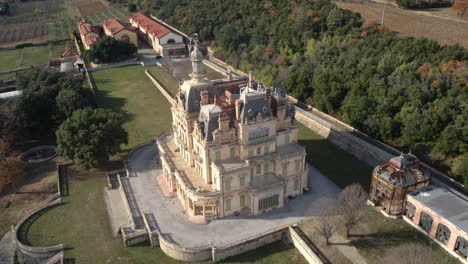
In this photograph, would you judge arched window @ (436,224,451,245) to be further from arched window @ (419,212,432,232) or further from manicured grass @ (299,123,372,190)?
manicured grass @ (299,123,372,190)

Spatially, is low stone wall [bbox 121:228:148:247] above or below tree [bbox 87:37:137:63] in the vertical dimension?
below

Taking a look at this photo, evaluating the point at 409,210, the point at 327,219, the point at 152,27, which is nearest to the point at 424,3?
the point at 409,210

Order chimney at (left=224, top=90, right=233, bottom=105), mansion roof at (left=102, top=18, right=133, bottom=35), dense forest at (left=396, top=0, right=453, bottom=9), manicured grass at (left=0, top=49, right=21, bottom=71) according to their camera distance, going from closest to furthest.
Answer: chimney at (left=224, top=90, right=233, bottom=105) < dense forest at (left=396, top=0, right=453, bottom=9) < manicured grass at (left=0, top=49, right=21, bottom=71) < mansion roof at (left=102, top=18, right=133, bottom=35)

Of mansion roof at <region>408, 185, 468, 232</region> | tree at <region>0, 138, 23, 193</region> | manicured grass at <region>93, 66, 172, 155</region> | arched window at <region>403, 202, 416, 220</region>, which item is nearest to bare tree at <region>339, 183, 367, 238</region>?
arched window at <region>403, 202, 416, 220</region>

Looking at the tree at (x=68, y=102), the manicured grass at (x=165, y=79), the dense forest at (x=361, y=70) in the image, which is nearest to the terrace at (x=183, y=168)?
the tree at (x=68, y=102)

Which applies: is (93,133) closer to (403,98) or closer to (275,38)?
(403,98)

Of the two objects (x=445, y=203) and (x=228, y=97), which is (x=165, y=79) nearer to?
(x=228, y=97)
